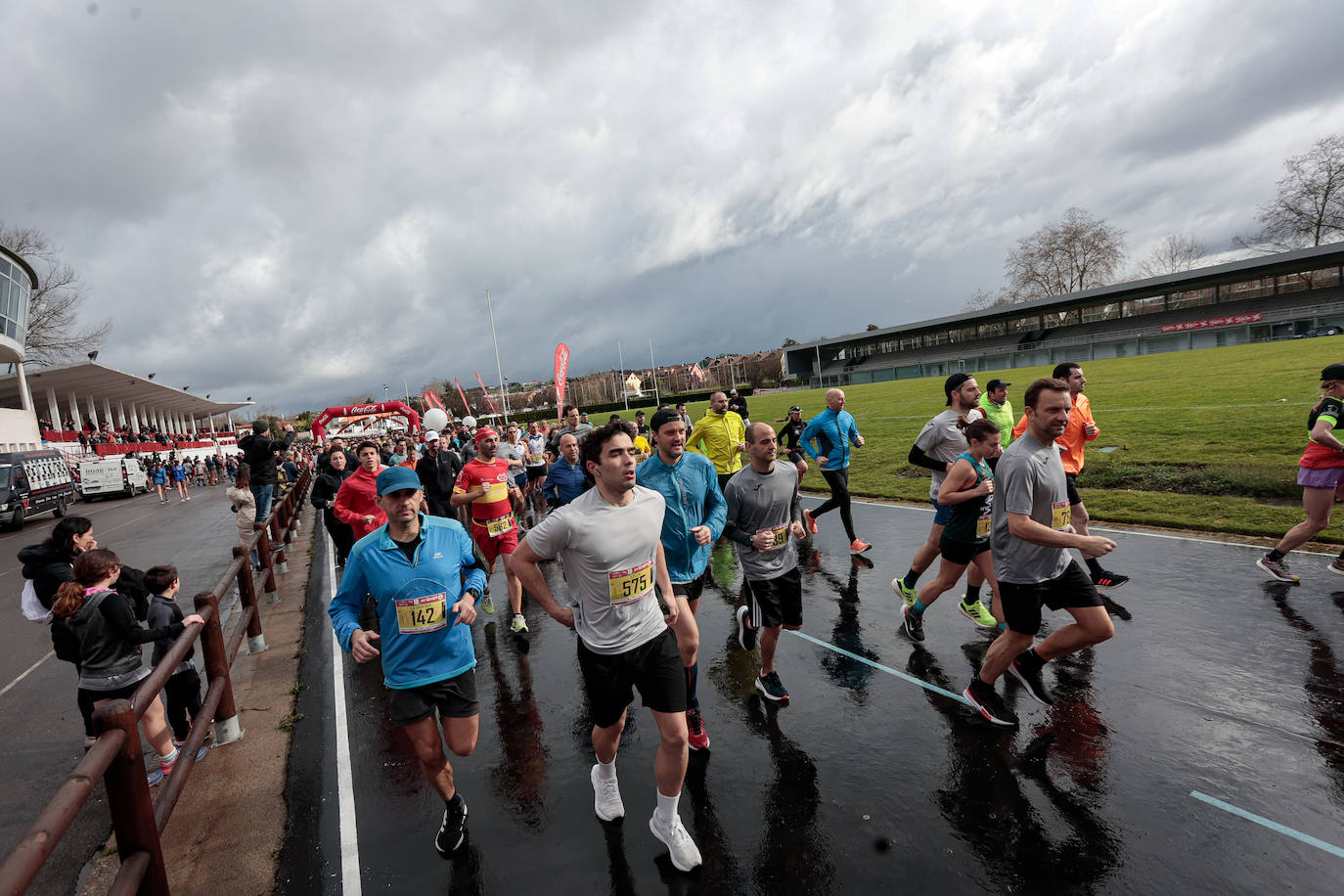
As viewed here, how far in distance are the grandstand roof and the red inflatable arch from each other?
187 feet

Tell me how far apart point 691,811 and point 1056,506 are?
9.41ft

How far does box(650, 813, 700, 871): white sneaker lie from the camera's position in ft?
9.94

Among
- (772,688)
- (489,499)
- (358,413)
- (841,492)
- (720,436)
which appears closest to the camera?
(772,688)

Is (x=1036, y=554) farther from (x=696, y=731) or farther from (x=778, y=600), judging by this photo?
(x=696, y=731)

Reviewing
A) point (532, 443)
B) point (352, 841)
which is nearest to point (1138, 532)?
point (352, 841)

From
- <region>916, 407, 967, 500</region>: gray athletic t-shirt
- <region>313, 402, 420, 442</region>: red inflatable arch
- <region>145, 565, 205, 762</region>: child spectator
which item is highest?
<region>313, 402, 420, 442</region>: red inflatable arch

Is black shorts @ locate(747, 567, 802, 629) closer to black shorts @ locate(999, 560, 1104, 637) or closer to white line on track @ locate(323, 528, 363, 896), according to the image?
black shorts @ locate(999, 560, 1104, 637)

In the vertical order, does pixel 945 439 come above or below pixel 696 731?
above

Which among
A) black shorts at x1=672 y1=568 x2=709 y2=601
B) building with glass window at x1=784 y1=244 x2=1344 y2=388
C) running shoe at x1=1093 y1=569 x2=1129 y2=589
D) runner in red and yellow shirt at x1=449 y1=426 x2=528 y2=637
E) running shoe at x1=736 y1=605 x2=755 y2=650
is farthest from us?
building with glass window at x1=784 y1=244 x2=1344 y2=388

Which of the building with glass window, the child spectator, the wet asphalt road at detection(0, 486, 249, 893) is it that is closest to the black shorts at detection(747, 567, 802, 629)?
the child spectator

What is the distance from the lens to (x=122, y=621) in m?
3.99

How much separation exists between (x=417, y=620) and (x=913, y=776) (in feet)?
9.63

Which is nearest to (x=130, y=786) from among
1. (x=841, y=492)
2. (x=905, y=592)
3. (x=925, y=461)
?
(x=905, y=592)

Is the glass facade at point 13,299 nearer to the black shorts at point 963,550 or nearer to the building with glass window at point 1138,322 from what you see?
the black shorts at point 963,550
